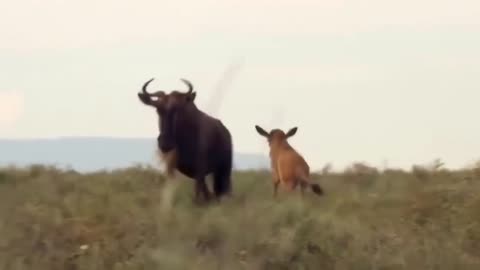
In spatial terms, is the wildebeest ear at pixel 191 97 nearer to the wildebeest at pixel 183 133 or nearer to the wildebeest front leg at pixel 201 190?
the wildebeest at pixel 183 133

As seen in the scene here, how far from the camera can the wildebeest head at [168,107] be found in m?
14.4

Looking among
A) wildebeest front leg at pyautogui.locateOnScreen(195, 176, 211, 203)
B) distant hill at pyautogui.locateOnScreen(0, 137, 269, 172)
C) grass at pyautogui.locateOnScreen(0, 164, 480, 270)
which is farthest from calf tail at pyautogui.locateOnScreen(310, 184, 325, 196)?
distant hill at pyautogui.locateOnScreen(0, 137, 269, 172)

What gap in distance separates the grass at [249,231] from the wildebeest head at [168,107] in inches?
26.1

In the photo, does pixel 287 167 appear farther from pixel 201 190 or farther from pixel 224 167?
pixel 201 190

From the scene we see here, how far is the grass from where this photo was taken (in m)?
8.33

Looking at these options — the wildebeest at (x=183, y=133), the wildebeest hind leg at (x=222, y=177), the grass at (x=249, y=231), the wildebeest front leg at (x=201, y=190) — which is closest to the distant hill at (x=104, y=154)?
the grass at (x=249, y=231)

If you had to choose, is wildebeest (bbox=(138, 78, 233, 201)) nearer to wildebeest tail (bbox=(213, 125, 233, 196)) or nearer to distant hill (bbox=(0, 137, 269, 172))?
wildebeest tail (bbox=(213, 125, 233, 196))

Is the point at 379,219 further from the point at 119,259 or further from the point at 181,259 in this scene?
the point at 181,259

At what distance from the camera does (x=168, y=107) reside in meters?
14.6

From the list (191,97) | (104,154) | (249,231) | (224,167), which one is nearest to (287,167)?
(224,167)

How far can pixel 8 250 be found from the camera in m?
9.43

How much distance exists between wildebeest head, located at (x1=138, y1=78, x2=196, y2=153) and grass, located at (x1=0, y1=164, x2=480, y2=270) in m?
0.66

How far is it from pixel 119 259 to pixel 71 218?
1.81 metres

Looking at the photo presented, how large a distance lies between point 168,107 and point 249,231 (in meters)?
8.62
